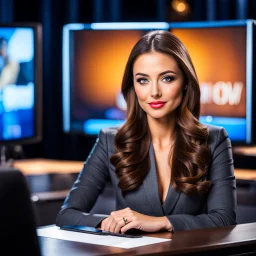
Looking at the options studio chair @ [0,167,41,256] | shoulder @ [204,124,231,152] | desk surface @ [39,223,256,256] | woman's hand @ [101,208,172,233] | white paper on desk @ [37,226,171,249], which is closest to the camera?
studio chair @ [0,167,41,256]

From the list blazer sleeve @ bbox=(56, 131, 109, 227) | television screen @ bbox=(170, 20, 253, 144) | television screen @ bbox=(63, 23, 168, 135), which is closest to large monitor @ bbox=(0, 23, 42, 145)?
television screen @ bbox=(63, 23, 168, 135)

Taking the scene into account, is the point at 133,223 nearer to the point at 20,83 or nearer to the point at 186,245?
the point at 186,245

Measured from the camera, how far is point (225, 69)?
13.3ft

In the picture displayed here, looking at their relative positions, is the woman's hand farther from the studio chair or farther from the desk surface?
the studio chair

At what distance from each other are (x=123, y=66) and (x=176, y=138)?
5.07ft

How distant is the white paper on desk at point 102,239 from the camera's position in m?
2.17

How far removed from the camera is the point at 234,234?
7.54 ft

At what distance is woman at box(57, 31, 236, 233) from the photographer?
8.93 ft

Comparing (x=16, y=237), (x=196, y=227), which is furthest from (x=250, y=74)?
(x=16, y=237)

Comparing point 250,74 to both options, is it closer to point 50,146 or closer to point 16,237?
point 50,146

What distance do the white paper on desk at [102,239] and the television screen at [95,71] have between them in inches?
77.1

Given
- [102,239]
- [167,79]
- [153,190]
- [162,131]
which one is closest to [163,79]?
[167,79]

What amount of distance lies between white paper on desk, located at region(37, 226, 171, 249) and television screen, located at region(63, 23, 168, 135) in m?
1.96

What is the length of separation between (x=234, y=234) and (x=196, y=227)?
1.00ft
